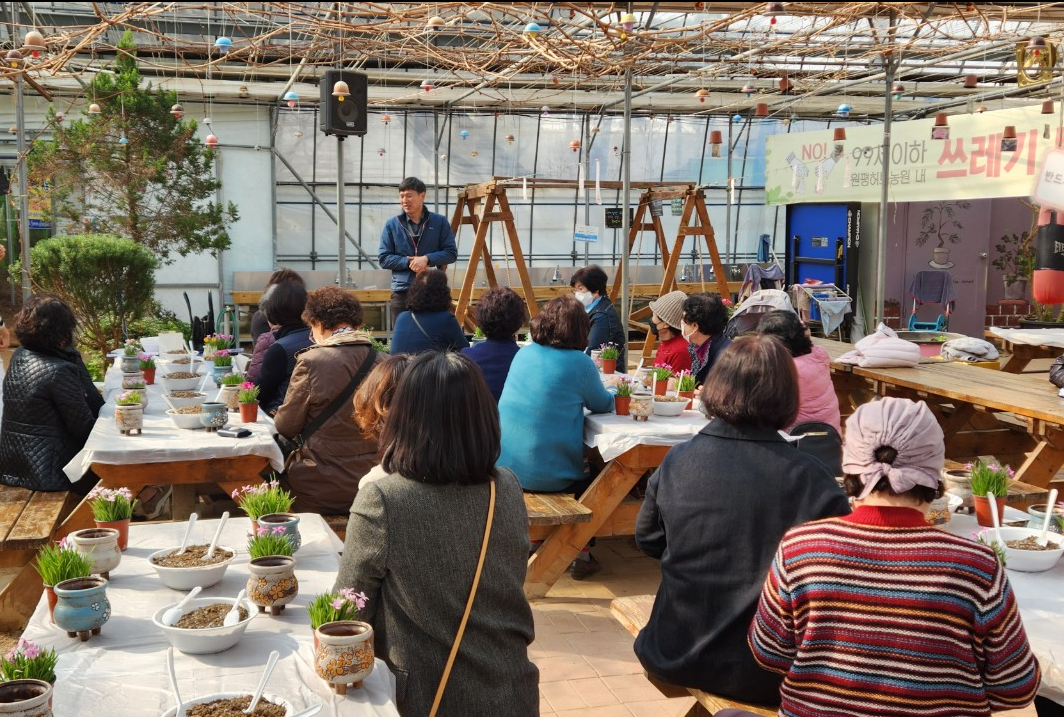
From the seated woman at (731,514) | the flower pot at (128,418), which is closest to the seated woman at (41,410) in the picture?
the flower pot at (128,418)

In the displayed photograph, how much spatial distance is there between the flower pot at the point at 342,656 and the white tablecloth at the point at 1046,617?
143cm

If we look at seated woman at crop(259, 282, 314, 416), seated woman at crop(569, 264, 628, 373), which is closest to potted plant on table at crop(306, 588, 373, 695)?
seated woman at crop(259, 282, 314, 416)

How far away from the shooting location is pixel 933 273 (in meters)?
15.6

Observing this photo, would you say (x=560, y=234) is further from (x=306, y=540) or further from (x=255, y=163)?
(x=306, y=540)

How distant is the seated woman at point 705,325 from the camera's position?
5293 mm

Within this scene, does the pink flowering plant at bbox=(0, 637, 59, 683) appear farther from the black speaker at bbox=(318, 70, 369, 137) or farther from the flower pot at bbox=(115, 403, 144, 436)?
the black speaker at bbox=(318, 70, 369, 137)

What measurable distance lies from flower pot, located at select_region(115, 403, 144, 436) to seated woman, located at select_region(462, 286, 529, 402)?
5.16ft

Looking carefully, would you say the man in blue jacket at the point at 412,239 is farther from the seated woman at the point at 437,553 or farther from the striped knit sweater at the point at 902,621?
the striped knit sweater at the point at 902,621

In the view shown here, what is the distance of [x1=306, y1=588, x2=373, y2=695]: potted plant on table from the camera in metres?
1.91

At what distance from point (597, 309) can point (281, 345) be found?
2896 millimetres

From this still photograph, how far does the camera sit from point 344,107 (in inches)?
289

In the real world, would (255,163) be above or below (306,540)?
above

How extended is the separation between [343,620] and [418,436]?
15.8 inches

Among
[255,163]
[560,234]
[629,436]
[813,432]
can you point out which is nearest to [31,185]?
[255,163]
